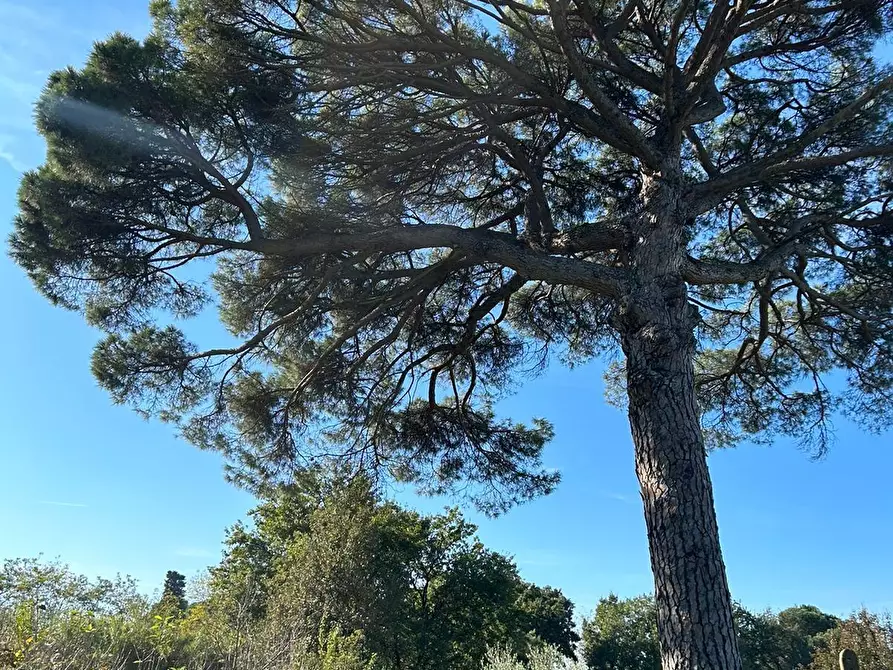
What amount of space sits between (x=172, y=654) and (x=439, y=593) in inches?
473

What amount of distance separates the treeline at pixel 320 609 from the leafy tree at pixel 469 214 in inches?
Answer: 65.6

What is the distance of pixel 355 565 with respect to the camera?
1123 centimetres

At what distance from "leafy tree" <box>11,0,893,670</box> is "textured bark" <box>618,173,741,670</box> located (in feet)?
0.06

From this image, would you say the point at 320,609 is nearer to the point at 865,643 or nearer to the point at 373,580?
the point at 373,580

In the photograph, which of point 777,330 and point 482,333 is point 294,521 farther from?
point 777,330

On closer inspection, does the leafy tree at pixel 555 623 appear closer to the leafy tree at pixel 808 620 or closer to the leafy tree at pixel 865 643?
the leafy tree at pixel 808 620

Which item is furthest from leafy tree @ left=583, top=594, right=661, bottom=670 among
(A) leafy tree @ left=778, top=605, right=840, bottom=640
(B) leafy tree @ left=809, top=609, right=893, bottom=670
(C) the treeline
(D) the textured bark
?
(D) the textured bark

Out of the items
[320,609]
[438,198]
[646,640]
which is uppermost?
[438,198]

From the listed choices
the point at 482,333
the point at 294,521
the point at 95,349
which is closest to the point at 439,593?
the point at 294,521

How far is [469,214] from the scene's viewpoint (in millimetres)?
7281

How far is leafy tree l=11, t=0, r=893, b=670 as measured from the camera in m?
4.50

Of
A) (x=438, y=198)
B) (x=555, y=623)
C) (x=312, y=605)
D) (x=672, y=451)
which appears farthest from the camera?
(x=555, y=623)

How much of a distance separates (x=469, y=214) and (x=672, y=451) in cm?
416

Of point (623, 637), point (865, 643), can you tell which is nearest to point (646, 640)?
point (623, 637)
